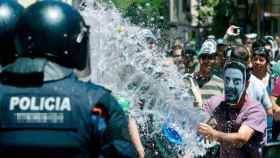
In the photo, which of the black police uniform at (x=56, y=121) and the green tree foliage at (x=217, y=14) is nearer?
the black police uniform at (x=56, y=121)

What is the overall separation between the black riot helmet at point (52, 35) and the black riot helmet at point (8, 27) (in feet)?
1.50

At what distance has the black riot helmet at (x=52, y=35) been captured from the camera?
409cm

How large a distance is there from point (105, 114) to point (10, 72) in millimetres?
453

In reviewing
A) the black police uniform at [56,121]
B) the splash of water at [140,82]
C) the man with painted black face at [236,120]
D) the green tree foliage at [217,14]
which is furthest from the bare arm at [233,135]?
the green tree foliage at [217,14]

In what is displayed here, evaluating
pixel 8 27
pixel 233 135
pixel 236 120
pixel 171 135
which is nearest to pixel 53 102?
pixel 8 27

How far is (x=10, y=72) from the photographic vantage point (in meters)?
4.10

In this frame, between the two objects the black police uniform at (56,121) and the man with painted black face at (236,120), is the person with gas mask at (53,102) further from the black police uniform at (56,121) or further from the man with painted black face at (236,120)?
the man with painted black face at (236,120)

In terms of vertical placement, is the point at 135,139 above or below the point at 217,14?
above

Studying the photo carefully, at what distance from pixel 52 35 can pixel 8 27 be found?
122 centimetres

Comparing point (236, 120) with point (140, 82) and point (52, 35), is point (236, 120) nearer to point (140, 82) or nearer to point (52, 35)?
point (140, 82)

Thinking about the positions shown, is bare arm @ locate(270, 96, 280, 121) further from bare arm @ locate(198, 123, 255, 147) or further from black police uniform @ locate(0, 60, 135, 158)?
black police uniform @ locate(0, 60, 135, 158)

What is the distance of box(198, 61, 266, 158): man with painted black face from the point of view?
6.38 meters

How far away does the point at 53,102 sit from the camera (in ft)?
13.0

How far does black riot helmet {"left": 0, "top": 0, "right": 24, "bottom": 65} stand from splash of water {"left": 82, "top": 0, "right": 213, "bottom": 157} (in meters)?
1.44
